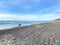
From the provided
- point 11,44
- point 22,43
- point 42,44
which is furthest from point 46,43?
point 11,44

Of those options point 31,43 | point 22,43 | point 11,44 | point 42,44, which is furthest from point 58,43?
point 11,44

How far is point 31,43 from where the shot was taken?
10781 mm

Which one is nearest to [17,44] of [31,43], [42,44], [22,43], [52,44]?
[22,43]

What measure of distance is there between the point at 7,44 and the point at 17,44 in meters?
0.91

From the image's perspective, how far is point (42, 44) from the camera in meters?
10.4

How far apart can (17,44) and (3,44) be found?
1.25 metres

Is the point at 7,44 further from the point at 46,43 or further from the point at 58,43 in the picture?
the point at 58,43

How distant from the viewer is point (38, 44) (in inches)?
418

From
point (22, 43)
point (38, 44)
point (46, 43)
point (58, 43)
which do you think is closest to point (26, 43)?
point (22, 43)

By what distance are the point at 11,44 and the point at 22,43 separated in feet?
3.04

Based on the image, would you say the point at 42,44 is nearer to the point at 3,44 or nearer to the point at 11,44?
the point at 11,44

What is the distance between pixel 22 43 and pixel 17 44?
463 millimetres

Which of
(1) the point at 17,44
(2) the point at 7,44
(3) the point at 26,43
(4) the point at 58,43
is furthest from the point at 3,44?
(4) the point at 58,43

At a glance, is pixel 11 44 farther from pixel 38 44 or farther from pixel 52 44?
pixel 52 44
